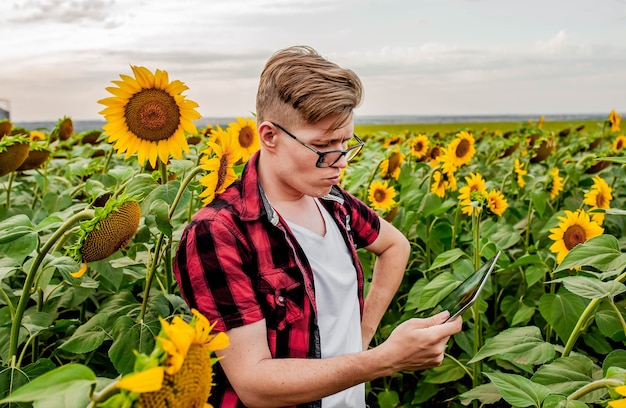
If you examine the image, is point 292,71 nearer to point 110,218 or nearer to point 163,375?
point 110,218

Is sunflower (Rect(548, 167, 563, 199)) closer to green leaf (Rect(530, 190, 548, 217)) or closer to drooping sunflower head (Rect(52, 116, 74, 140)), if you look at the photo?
green leaf (Rect(530, 190, 548, 217))

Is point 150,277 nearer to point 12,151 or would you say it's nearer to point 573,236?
point 12,151

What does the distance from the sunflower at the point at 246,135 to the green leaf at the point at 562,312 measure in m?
1.11

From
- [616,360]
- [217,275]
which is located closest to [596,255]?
[616,360]

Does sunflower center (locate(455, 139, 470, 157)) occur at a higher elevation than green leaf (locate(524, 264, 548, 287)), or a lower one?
higher

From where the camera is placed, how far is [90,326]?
1905 millimetres

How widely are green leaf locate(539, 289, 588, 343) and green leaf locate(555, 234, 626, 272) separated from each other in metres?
0.43

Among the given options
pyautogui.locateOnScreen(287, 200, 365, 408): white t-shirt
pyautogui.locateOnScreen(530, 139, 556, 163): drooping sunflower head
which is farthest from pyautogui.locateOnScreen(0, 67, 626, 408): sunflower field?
pyautogui.locateOnScreen(530, 139, 556, 163): drooping sunflower head

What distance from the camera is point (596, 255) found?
1821mm

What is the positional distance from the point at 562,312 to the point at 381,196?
1171mm

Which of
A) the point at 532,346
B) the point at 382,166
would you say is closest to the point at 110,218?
the point at 532,346

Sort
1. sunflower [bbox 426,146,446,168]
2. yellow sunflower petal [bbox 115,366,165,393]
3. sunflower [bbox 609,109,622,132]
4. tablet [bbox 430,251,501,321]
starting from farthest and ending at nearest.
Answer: sunflower [bbox 609,109,622,132] → sunflower [bbox 426,146,446,168] → tablet [bbox 430,251,501,321] → yellow sunflower petal [bbox 115,366,165,393]

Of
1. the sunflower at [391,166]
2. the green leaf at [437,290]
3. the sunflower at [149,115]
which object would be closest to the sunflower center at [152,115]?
the sunflower at [149,115]

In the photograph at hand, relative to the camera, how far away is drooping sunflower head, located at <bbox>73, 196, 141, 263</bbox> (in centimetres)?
151
